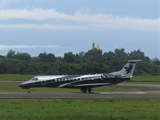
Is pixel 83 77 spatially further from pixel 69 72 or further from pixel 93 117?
pixel 69 72

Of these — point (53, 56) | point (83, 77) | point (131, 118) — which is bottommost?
point (131, 118)

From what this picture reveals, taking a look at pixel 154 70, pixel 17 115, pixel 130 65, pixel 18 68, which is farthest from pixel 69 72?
pixel 17 115

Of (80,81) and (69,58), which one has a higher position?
(69,58)

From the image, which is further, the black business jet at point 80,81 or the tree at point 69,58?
the tree at point 69,58

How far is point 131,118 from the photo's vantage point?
17375 mm

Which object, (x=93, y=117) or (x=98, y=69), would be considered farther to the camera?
(x=98, y=69)

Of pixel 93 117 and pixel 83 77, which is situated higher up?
pixel 83 77

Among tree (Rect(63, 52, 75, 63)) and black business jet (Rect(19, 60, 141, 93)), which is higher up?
tree (Rect(63, 52, 75, 63))

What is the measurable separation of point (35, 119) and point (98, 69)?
8302 cm

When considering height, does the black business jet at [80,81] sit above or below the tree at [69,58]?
below

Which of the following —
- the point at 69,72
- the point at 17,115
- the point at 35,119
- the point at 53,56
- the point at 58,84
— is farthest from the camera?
the point at 53,56

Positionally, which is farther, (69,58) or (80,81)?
(69,58)

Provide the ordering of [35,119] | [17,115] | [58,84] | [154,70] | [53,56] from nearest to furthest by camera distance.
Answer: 1. [35,119]
2. [17,115]
3. [58,84]
4. [154,70]
5. [53,56]

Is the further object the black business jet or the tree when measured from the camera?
the tree
